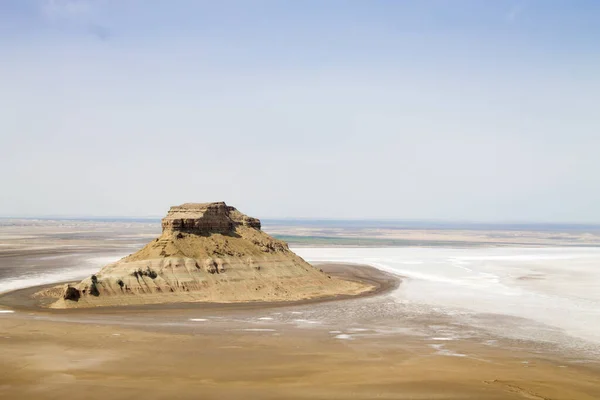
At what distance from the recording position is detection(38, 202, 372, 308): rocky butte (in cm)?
4600

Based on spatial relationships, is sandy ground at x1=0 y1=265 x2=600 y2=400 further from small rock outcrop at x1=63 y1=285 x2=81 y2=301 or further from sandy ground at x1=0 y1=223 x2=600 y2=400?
small rock outcrop at x1=63 y1=285 x2=81 y2=301

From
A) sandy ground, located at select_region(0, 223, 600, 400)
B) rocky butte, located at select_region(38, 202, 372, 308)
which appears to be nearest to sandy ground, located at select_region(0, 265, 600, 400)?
sandy ground, located at select_region(0, 223, 600, 400)

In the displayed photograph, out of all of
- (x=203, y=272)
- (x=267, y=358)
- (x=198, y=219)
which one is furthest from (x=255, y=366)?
(x=198, y=219)

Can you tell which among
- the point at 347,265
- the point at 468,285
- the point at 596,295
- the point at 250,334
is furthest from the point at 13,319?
the point at 347,265

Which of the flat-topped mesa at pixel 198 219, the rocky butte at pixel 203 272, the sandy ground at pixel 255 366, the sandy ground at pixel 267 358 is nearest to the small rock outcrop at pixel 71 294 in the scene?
the rocky butte at pixel 203 272

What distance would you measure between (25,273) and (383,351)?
53759 mm

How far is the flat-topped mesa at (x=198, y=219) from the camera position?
51.8 m

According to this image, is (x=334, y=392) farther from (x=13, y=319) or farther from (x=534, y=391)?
(x=13, y=319)

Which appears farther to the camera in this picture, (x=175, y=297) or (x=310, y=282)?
(x=310, y=282)

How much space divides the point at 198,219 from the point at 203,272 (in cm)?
508

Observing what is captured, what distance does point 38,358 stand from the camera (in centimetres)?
2802

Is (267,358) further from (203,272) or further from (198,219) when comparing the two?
(198,219)

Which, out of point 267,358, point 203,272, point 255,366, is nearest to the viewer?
point 255,366

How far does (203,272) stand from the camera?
162 feet
